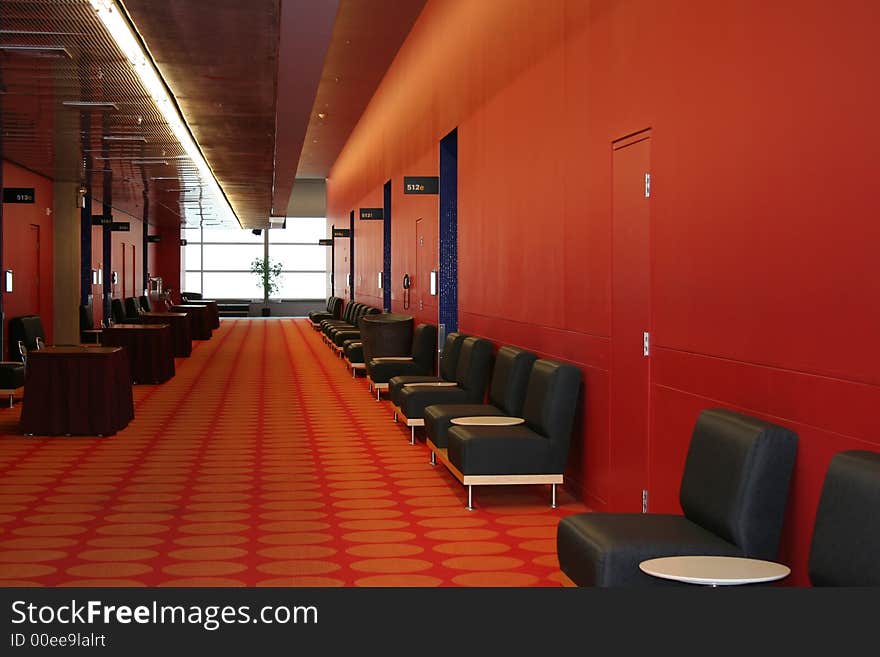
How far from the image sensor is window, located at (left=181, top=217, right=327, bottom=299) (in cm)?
4053

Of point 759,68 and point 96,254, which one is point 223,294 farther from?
point 759,68

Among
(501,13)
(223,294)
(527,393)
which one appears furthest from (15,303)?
(223,294)

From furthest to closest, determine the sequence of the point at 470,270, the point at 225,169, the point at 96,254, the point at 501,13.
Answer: the point at 96,254 < the point at 225,169 < the point at 470,270 < the point at 501,13

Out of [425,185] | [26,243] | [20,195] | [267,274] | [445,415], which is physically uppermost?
[20,195]

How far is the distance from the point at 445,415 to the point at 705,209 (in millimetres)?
3599

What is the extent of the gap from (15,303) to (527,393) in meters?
12.2

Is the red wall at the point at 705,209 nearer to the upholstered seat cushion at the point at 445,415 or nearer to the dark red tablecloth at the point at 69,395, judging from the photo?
the upholstered seat cushion at the point at 445,415

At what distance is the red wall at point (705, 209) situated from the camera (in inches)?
153

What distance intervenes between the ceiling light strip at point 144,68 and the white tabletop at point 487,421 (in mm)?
3977

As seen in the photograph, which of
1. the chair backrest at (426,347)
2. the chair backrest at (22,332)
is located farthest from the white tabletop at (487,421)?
the chair backrest at (22,332)

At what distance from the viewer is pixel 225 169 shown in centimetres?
1947

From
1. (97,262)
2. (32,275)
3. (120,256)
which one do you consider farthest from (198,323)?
(32,275)

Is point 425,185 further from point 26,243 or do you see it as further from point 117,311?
point 117,311

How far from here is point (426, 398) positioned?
31.9ft
